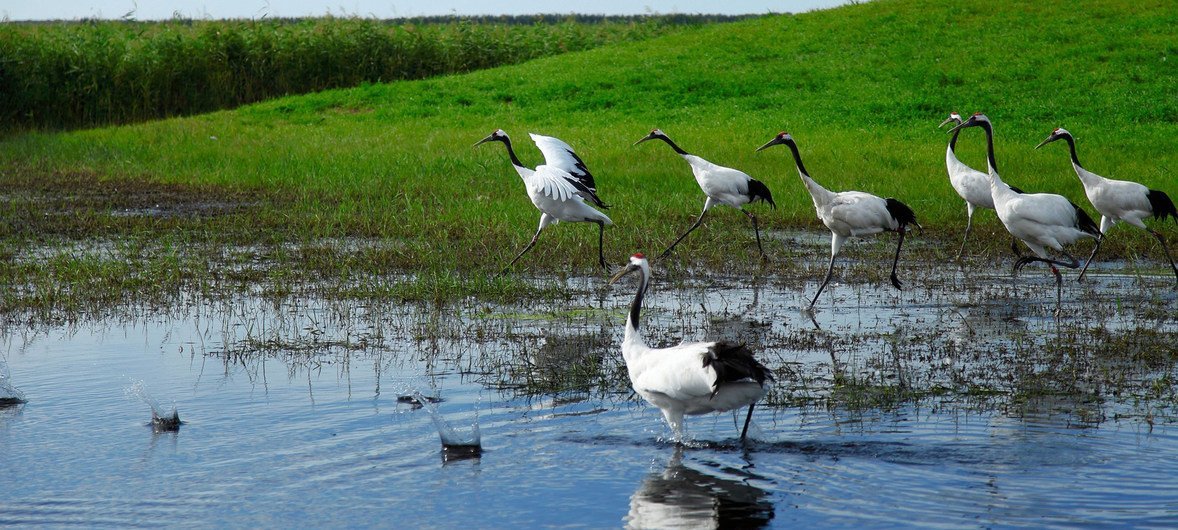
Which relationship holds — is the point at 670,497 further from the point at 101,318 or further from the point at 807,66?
the point at 807,66

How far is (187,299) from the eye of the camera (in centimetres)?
917

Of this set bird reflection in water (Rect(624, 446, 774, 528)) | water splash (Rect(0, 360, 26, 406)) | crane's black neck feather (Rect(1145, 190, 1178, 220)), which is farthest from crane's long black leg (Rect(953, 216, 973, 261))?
water splash (Rect(0, 360, 26, 406))

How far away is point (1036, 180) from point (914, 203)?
180 cm

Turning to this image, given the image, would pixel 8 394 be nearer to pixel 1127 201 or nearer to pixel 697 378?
pixel 697 378

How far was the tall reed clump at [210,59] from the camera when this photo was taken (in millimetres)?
24109

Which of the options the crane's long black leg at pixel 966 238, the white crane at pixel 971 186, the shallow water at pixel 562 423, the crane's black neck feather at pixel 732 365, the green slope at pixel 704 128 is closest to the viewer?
the shallow water at pixel 562 423

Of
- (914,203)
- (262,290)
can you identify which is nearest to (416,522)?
(262,290)

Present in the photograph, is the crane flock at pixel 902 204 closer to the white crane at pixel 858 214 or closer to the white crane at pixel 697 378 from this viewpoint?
the white crane at pixel 858 214

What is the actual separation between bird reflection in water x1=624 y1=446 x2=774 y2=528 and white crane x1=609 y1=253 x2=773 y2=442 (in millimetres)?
319

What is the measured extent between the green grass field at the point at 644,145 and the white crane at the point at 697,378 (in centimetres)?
364

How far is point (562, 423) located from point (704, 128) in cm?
1340

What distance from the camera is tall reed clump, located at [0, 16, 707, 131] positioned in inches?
949

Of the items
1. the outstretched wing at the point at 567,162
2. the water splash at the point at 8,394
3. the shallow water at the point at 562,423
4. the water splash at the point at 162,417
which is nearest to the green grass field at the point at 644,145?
the outstretched wing at the point at 567,162

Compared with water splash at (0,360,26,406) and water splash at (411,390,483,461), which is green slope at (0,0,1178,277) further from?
water splash at (411,390,483,461)
